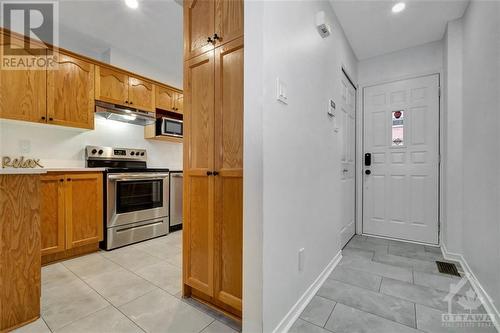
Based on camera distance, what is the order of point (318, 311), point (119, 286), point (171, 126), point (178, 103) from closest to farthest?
point (318, 311) < point (119, 286) < point (171, 126) < point (178, 103)

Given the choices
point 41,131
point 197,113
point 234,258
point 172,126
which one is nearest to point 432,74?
point 197,113

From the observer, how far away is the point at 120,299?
1.72 metres

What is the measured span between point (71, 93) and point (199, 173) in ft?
7.45

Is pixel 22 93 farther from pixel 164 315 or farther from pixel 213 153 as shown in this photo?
pixel 164 315

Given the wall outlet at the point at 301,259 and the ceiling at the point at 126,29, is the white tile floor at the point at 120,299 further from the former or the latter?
the ceiling at the point at 126,29

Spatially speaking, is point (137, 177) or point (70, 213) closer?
point (70, 213)

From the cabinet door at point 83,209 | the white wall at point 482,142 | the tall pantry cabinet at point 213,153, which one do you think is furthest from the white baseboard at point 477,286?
the cabinet door at point 83,209

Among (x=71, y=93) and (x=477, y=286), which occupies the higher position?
(x=71, y=93)

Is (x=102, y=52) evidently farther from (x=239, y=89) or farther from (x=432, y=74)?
(x=432, y=74)

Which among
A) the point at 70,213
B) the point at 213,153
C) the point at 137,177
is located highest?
the point at 213,153

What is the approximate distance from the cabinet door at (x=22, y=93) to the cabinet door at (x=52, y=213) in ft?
2.45

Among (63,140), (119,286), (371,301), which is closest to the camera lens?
(371,301)

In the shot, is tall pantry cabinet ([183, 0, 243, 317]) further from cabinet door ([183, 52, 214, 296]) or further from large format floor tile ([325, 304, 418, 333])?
large format floor tile ([325, 304, 418, 333])

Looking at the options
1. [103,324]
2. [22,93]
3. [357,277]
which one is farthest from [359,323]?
[22,93]
